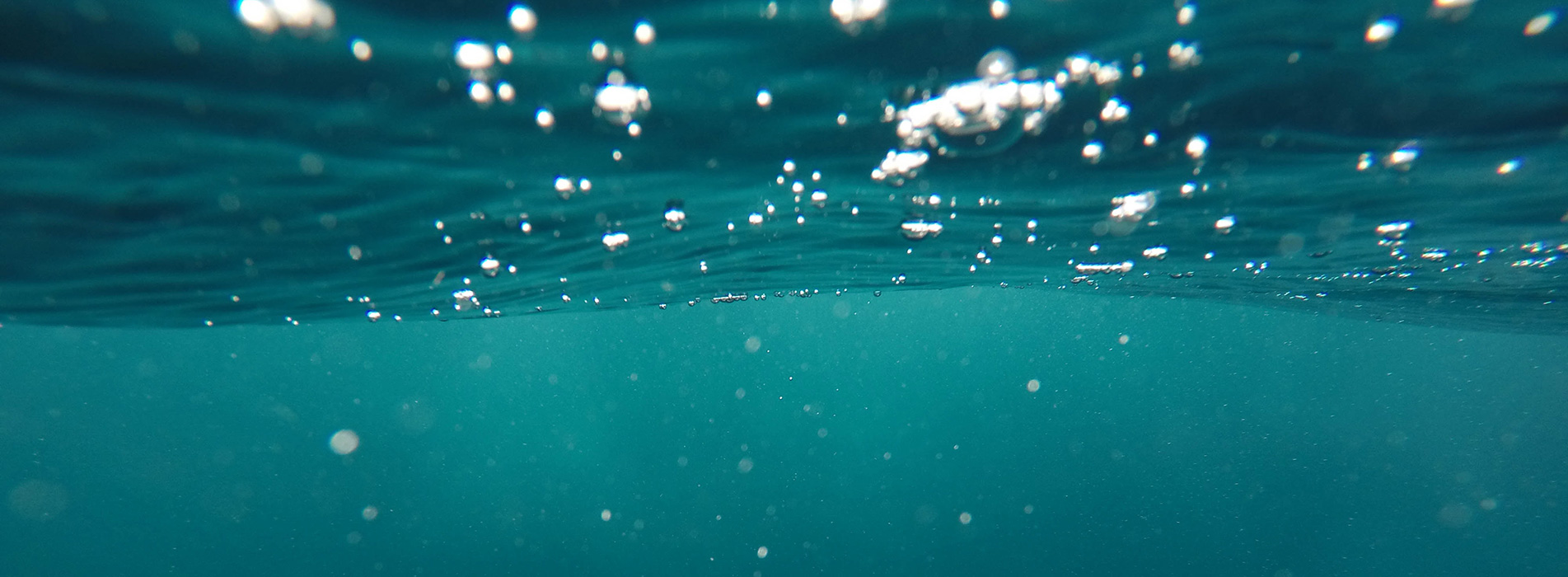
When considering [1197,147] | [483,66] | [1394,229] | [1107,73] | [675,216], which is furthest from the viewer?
[1394,229]

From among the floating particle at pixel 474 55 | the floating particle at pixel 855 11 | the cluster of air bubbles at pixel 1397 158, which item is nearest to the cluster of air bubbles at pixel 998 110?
the floating particle at pixel 855 11

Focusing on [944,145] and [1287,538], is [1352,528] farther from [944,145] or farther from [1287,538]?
[944,145]

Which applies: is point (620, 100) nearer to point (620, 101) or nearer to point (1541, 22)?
point (620, 101)

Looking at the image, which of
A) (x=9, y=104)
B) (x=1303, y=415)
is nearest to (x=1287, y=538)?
(x=1303, y=415)

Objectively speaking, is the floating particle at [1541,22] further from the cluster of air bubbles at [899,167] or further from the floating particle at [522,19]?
the floating particle at [522,19]

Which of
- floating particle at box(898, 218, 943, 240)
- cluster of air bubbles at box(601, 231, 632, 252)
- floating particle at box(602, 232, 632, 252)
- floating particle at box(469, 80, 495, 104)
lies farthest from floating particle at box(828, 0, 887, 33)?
floating particle at box(602, 232, 632, 252)

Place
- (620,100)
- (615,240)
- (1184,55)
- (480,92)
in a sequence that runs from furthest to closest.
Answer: (615,240) → (620,100) → (480,92) → (1184,55)

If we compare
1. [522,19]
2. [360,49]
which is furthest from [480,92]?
[522,19]

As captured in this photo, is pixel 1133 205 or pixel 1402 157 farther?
pixel 1133 205
